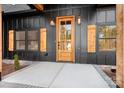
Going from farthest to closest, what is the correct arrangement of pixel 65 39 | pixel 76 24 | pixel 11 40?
pixel 11 40 < pixel 65 39 < pixel 76 24

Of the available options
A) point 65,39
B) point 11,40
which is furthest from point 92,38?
point 11,40

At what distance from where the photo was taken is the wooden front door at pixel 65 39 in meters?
6.82

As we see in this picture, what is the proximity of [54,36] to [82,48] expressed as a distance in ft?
4.62

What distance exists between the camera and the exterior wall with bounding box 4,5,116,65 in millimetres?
6344

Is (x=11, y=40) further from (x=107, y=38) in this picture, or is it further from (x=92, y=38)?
(x=107, y=38)

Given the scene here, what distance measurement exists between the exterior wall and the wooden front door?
0.60ft

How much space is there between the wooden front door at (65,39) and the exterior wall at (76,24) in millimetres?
184

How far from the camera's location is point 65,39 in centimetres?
696

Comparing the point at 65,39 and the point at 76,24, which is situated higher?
the point at 76,24

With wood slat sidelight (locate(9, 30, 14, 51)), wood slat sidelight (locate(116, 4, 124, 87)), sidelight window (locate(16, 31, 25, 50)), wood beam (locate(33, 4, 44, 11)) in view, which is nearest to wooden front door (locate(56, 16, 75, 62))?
wood beam (locate(33, 4, 44, 11))

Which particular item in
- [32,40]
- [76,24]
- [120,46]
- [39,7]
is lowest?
[120,46]

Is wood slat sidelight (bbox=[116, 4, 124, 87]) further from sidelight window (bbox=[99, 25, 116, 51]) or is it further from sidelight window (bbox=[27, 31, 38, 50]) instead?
sidelight window (bbox=[27, 31, 38, 50])

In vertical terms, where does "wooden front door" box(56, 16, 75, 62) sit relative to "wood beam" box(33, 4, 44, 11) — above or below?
below

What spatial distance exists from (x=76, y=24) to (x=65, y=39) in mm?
842
